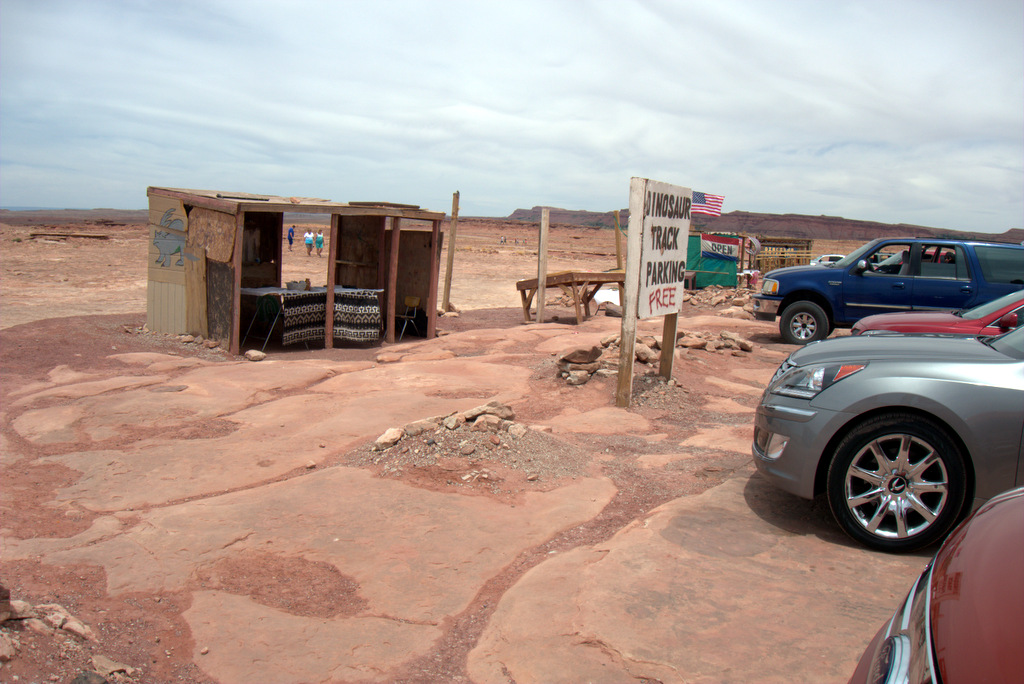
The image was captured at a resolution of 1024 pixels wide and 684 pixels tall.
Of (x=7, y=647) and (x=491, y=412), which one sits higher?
(x=491, y=412)

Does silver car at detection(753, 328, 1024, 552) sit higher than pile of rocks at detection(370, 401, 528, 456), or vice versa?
silver car at detection(753, 328, 1024, 552)

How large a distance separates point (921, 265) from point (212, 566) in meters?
11.4

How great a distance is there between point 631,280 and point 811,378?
2970mm

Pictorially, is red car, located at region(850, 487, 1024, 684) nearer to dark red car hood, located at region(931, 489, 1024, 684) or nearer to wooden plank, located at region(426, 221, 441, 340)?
dark red car hood, located at region(931, 489, 1024, 684)

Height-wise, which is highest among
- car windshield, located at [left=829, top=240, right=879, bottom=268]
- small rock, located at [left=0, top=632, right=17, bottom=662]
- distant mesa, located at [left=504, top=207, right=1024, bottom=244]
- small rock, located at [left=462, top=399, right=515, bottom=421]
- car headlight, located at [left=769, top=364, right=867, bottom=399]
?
distant mesa, located at [left=504, top=207, right=1024, bottom=244]

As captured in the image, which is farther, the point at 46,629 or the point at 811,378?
the point at 811,378

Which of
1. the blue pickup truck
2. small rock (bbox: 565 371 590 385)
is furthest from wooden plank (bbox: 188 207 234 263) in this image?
the blue pickup truck

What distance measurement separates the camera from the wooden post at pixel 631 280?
274 inches

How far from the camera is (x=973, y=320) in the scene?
24.9ft

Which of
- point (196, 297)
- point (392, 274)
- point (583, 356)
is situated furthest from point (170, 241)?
point (583, 356)

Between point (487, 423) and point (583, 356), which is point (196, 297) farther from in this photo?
point (487, 423)

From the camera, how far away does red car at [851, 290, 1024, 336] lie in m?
7.25

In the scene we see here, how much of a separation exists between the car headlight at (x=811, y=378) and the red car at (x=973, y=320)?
341cm

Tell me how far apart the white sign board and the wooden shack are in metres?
6.06
